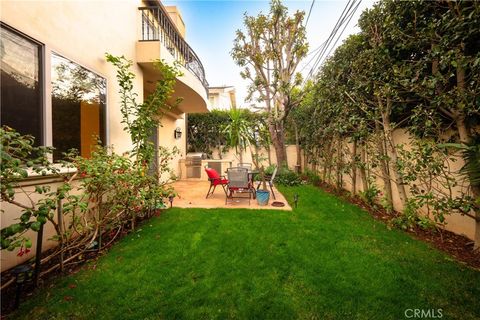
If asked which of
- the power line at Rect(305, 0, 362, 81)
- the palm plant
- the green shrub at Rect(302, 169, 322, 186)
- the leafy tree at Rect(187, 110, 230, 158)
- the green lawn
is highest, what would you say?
the power line at Rect(305, 0, 362, 81)

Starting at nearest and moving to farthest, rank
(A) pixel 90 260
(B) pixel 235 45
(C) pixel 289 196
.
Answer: (A) pixel 90 260 → (C) pixel 289 196 → (B) pixel 235 45

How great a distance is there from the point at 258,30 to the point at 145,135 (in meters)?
7.86

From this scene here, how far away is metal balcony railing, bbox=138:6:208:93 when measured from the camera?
5.53 metres

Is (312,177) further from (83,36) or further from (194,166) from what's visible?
(83,36)

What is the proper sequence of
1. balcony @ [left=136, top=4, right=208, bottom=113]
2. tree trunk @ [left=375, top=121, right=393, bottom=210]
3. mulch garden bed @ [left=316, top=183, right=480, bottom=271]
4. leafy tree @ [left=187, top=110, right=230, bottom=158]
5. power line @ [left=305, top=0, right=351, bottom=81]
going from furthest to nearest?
leafy tree @ [left=187, top=110, right=230, bottom=158]
power line @ [left=305, top=0, right=351, bottom=81]
balcony @ [left=136, top=4, right=208, bottom=113]
tree trunk @ [left=375, top=121, right=393, bottom=210]
mulch garden bed @ [left=316, top=183, right=480, bottom=271]

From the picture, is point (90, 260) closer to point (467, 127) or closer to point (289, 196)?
point (289, 196)

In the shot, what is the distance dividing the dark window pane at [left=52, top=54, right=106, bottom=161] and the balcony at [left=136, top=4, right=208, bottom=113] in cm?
158

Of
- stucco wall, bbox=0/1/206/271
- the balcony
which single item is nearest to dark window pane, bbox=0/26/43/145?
stucco wall, bbox=0/1/206/271

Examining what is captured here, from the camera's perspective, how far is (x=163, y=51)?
16.9 feet

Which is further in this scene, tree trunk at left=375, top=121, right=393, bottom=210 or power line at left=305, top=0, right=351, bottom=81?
power line at left=305, top=0, right=351, bottom=81

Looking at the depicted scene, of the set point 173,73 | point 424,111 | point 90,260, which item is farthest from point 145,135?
point 424,111

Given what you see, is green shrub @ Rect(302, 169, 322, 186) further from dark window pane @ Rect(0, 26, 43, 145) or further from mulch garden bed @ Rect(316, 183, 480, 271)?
dark window pane @ Rect(0, 26, 43, 145)

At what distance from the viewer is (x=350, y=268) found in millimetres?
2668

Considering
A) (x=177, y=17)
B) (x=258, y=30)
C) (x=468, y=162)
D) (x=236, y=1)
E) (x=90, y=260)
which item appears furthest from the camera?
(x=177, y=17)
